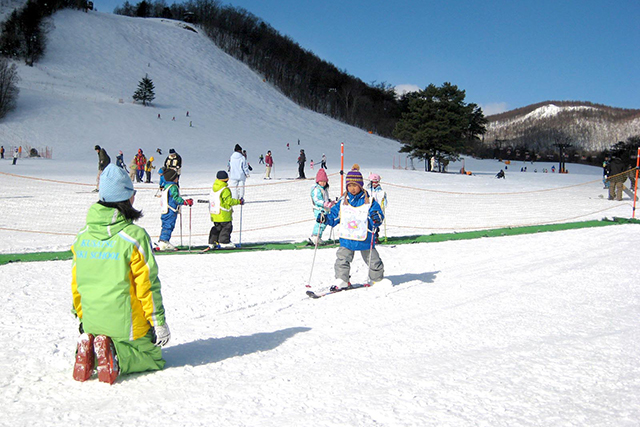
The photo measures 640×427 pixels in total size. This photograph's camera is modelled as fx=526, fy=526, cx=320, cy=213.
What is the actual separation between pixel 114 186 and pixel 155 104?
61.0 metres

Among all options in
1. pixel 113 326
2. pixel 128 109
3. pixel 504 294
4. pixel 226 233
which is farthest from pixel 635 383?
pixel 128 109

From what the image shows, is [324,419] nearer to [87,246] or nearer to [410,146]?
[87,246]

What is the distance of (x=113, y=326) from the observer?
3531mm

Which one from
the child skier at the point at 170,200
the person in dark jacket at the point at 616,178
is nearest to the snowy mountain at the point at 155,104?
the person in dark jacket at the point at 616,178

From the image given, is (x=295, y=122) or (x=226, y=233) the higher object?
(x=295, y=122)

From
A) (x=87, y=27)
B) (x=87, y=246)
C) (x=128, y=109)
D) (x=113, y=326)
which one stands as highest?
(x=87, y=27)

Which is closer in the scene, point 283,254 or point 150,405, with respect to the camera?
point 150,405

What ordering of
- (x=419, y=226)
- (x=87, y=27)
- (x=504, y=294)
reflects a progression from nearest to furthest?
(x=504, y=294) → (x=419, y=226) → (x=87, y=27)

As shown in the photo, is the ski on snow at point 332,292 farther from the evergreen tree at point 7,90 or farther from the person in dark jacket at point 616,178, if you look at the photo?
the evergreen tree at point 7,90

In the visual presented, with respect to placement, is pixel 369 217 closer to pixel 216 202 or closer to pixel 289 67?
pixel 216 202

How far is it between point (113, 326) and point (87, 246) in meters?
0.57

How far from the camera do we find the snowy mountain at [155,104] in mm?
45750

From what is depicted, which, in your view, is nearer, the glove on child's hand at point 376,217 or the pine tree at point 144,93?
the glove on child's hand at point 376,217

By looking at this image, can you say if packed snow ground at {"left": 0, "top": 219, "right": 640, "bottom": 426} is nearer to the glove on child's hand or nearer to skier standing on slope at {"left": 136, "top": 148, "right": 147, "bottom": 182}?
the glove on child's hand
